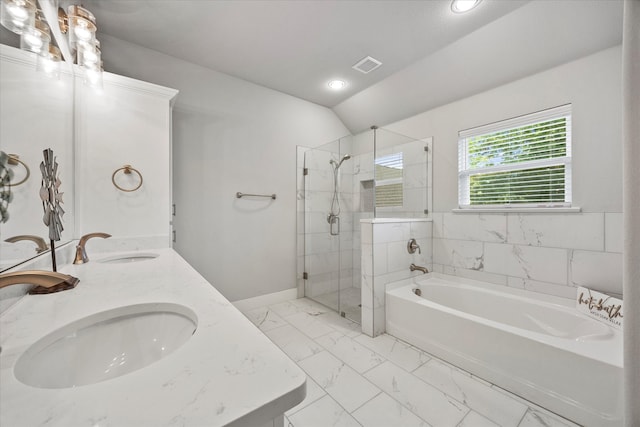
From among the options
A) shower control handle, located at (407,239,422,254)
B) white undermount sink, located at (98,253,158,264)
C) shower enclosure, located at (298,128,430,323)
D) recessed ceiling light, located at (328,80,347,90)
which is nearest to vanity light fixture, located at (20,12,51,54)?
white undermount sink, located at (98,253,158,264)

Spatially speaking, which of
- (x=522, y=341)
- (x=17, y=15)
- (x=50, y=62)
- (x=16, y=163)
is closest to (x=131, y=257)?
(x=16, y=163)

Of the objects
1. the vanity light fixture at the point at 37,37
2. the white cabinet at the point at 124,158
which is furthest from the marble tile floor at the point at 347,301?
the vanity light fixture at the point at 37,37

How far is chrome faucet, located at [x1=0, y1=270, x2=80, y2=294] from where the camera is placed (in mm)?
648

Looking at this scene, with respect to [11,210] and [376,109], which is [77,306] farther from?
[376,109]

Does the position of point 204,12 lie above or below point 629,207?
above

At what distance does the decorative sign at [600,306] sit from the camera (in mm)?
1534

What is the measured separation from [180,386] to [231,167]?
250 centimetres

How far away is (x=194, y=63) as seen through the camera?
2430 mm

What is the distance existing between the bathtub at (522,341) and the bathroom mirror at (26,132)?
2265mm

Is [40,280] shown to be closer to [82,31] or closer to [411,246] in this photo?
[82,31]

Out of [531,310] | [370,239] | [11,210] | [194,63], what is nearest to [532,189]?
[531,310]

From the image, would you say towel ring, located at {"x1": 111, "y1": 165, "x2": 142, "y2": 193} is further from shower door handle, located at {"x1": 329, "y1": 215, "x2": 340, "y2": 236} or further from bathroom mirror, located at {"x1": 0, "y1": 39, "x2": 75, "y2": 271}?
shower door handle, located at {"x1": 329, "y1": 215, "x2": 340, "y2": 236}

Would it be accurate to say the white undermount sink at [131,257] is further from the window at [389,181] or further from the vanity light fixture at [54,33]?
the window at [389,181]

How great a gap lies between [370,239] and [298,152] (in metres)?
1.60
